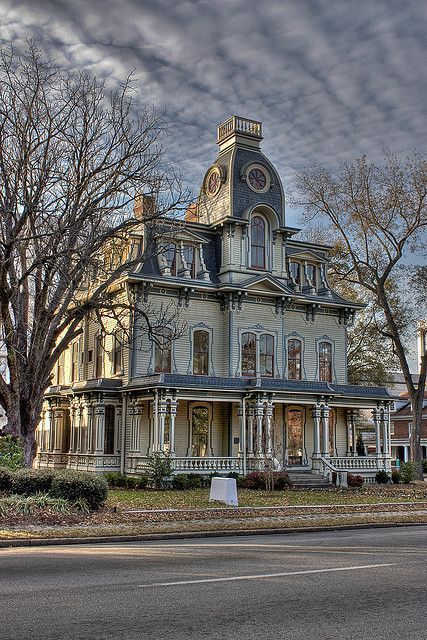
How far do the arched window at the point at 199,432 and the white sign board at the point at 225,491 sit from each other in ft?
37.2

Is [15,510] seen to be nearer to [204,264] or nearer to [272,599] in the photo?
[272,599]

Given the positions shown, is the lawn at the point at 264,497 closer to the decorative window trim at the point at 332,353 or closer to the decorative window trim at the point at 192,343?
the decorative window trim at the point at 192,343

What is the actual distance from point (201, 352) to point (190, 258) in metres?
4.86

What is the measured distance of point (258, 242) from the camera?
127 feet

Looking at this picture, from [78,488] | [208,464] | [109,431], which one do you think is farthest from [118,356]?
[78,488]

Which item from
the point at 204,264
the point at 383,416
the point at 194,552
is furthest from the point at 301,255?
the point at 194,552

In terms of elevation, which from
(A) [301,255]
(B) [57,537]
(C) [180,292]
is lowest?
(B) [57,537]

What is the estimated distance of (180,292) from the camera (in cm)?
3603

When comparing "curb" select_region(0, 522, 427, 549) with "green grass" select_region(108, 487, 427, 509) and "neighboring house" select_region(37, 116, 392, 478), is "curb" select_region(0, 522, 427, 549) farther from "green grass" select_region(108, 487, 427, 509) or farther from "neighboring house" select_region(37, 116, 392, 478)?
Result: "neighboring house" select_region(37, 116, 392, 478)

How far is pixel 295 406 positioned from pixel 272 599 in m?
30.2

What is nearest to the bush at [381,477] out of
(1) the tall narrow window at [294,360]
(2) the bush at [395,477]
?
(2) the bush at [395,477]

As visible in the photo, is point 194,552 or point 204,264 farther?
point 204,264

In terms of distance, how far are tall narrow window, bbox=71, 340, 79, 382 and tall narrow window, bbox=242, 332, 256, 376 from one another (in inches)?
391

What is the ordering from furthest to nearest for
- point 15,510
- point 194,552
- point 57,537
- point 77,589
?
1. point 15,510
2. point 57,537
3. point 194,552
4. point 77,589
